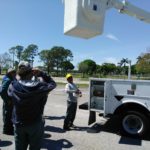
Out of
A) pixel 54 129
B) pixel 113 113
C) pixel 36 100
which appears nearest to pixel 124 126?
pixel 113 113

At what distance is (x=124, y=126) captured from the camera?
7.16 metres

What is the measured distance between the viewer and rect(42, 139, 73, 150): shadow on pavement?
240 inches

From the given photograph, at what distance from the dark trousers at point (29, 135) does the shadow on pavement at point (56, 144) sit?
235cm

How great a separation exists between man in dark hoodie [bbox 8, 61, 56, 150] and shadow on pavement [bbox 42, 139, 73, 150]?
7.80 feet

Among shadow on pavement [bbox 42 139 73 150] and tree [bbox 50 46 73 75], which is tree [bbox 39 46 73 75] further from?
shadow on pavement [bbox 42 139 73 150]

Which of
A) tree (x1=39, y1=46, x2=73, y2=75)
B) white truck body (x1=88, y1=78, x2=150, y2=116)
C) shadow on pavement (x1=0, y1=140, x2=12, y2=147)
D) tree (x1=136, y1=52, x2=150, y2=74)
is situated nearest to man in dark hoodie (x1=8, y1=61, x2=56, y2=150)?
shadow on pavement (x1=0, y1=140, x2=12, y2=147)

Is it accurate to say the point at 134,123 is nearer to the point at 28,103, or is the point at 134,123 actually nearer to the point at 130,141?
the point at 130,141

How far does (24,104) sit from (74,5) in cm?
276

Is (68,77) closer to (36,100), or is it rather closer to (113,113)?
(113,113)

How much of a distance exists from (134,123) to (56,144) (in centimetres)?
222

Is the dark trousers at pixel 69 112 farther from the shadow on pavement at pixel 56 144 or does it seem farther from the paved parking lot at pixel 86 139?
the shadow on pavement at pixel 56 144

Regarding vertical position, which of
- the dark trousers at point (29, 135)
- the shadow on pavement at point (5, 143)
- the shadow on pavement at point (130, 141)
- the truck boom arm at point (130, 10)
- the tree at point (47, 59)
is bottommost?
the shadow on pavement at point (5, 143)

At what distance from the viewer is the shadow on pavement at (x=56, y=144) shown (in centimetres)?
609

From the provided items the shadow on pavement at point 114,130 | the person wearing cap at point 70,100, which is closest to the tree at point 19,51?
the shadow on pavement at point 114,130
